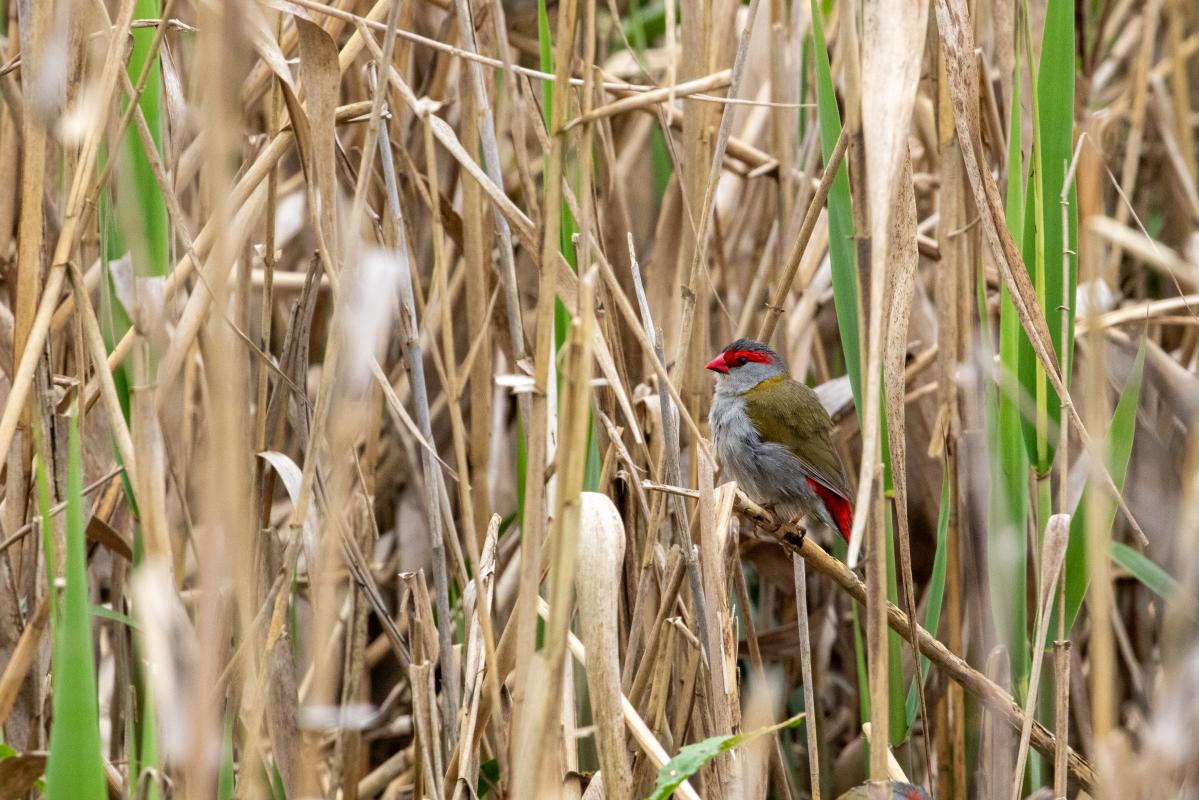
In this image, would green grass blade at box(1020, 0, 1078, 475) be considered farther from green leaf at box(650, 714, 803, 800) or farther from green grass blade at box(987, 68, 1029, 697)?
green leaf at box(650, 714, 803, 800)

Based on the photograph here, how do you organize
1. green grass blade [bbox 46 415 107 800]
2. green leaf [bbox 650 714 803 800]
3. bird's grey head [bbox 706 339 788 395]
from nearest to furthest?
green grass blade [bbox 46 415 107 800] → green leaf [bbox 650 714 803 800] → bird's grey head [bbox 706 339 788 395]

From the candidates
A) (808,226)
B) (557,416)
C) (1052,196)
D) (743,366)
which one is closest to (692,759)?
(808,226)

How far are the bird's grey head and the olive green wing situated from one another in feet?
0.10

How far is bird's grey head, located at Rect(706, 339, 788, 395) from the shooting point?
271cm

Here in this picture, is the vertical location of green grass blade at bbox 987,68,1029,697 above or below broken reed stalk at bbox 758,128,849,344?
below

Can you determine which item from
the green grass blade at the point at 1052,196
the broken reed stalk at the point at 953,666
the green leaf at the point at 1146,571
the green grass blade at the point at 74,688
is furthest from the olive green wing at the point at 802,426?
the green grass blade at the point at 74,688

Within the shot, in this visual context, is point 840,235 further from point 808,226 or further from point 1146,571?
point 1146,571

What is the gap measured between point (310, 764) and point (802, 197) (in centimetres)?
146

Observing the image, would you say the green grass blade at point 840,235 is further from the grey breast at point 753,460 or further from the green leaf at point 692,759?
the grey breast at point 753,460

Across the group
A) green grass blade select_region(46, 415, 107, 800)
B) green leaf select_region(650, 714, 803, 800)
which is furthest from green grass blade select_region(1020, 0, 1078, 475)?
green grass blade select_region(46, 415, 107, 800)

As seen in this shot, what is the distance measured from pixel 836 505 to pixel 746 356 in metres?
0.46

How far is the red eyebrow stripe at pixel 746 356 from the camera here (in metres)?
2.72

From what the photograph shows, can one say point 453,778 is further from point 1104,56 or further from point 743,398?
point 1104,56

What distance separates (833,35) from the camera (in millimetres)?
3168
